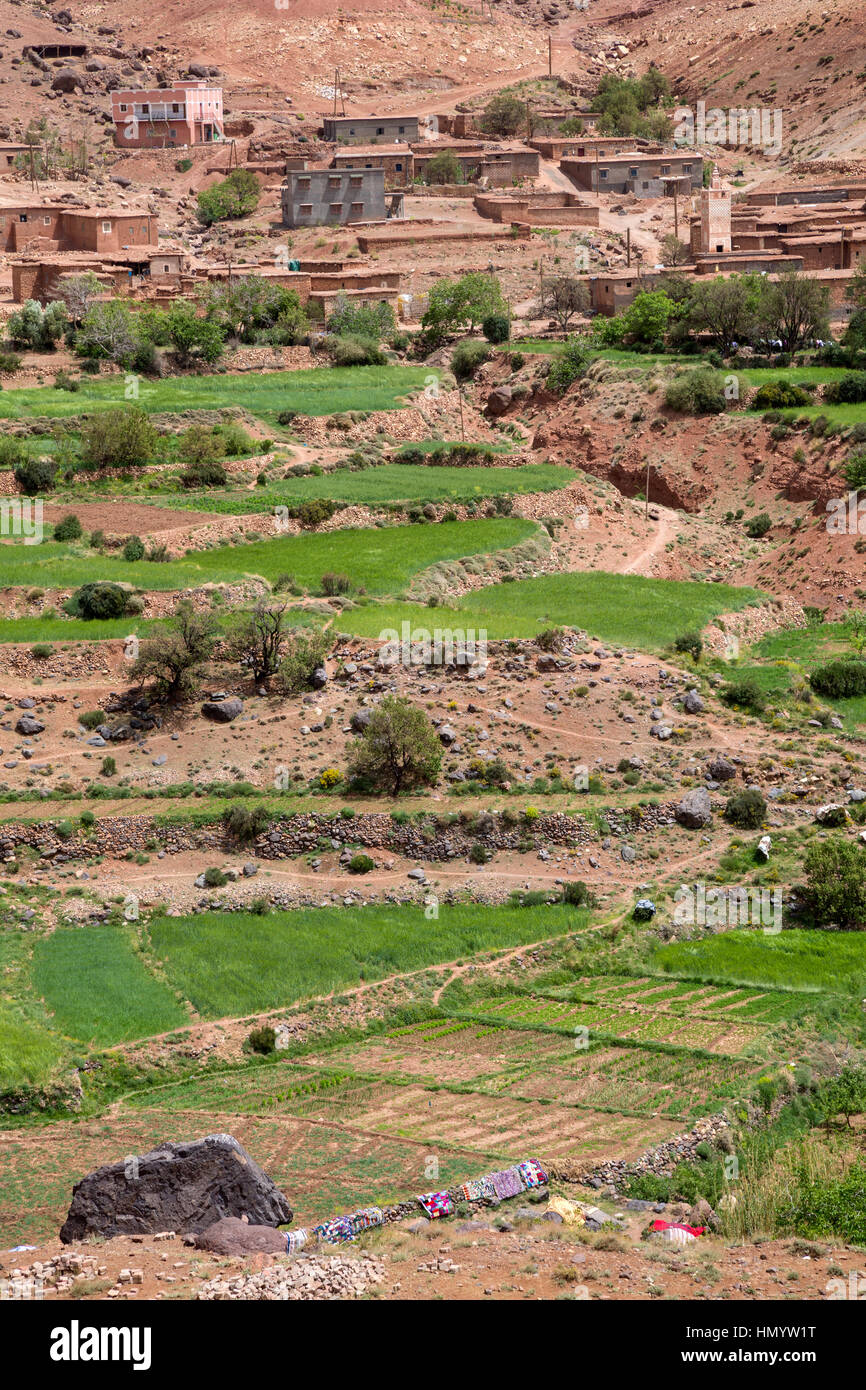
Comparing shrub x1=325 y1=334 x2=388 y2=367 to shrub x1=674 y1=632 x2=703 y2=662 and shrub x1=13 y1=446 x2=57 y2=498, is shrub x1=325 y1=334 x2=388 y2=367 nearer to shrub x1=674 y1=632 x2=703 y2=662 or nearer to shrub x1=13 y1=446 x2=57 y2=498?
shrub x1=13 y1=446 x2=57 y2=498

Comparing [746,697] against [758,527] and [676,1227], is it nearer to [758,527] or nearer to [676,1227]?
[758,527]

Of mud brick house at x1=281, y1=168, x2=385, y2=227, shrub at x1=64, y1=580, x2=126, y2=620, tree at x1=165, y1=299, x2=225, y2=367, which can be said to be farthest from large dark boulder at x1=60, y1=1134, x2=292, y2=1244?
mud brick house at x1=281, y1=168, x2=385, y2=227

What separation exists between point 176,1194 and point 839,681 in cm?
2506

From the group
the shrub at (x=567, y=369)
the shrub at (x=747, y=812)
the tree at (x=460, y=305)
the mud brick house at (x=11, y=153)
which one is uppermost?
the mud brick house at (x=11, y=153)

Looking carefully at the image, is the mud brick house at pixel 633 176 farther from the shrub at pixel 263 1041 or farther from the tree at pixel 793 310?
the shrub at pixel 263 1041

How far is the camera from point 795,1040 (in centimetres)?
2845

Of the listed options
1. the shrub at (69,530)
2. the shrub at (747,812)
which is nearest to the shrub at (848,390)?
the shrub at (69,530)

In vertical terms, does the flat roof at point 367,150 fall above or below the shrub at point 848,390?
above

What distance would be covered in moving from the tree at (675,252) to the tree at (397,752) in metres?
50.4

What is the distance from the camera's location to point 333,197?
88.0 metres

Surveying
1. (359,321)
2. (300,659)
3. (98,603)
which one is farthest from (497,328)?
(300,659)

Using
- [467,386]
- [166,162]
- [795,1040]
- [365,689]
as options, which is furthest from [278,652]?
[166,162]

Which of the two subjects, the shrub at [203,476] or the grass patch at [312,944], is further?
the shrub at [203,476]

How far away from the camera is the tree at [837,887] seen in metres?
32.6
